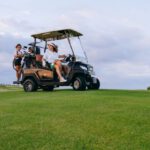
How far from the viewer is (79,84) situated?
874 inches

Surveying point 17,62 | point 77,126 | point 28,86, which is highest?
point 17,62

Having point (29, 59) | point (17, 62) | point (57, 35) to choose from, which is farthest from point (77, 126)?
point (17, 62)

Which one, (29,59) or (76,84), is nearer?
(76,84)

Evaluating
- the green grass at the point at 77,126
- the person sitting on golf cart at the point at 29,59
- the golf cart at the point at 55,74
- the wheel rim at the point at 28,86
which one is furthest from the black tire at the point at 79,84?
the green grass at the point at 77,126

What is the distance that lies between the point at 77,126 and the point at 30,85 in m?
13.6

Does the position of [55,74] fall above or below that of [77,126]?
above

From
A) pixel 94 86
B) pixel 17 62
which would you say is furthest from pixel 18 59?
pixel 94 86

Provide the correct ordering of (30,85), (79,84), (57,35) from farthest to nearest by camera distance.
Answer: (57,35)
(30,85)
(79,84)

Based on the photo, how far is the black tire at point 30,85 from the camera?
24.1 metres

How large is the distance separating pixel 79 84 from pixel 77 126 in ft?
37.5

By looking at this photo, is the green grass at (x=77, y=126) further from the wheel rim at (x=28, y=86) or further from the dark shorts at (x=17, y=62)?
the dark shorts at (x=17, y=62)

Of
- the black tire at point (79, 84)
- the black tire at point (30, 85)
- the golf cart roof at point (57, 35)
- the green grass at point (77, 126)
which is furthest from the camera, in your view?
the black tire at point (30, 85)

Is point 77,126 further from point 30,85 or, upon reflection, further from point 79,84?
point 30,85

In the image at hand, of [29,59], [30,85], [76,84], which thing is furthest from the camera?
[29,59]
